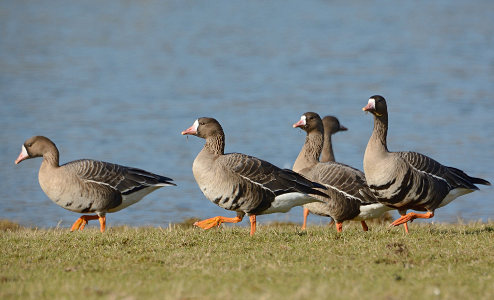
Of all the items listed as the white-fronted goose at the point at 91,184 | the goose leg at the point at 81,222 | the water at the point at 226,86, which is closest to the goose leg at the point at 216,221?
the white-fronted goose at the point at 91,184

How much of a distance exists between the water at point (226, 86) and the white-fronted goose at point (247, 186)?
12.2 feet

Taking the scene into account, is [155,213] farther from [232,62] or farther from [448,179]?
[232,62]

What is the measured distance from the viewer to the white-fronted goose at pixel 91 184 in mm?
13320

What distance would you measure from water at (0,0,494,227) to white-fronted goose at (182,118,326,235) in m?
3.72

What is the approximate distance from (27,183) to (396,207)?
15.9 metres

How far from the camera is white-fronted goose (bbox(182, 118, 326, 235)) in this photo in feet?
39.8

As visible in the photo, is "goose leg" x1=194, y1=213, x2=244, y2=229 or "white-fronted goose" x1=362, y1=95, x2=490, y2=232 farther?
"goose leg" x1=194, y1=213, x2=244, y2=229

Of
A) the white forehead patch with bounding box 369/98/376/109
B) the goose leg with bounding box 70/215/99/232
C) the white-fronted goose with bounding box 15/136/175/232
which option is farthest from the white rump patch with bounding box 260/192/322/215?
the goose leg with bounding box 70/215/99/232

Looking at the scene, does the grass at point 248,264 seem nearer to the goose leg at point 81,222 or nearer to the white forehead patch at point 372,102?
the goose leg at point 81,222

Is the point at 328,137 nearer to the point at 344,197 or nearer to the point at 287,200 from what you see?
the point at 344,197

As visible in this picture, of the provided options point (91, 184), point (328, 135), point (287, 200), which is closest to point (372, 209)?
point (287, 200)

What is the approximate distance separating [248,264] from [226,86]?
3619 centimetres

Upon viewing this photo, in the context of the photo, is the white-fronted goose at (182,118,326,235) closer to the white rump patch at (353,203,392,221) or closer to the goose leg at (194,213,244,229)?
the goose leg at (194,213,244,229)

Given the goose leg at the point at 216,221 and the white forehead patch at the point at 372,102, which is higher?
the white forehead patch at the point at 372,102
